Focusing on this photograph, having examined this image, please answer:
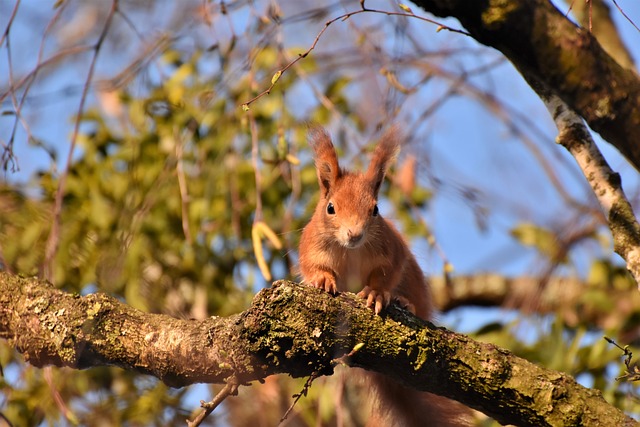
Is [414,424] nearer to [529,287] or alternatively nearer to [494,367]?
[494,367]

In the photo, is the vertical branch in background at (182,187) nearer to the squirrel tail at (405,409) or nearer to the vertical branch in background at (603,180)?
the squirrel tail at (405,409)

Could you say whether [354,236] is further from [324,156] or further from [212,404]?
[212,404]

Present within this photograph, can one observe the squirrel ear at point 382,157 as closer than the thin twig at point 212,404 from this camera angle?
No

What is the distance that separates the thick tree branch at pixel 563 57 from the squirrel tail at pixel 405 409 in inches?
40.8

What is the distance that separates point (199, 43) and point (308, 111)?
552 millimetres

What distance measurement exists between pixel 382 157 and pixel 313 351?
3.01 ft

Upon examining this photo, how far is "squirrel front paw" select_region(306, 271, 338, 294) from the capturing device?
2166 mm

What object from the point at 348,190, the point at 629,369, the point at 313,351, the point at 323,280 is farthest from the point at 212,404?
the point at 348,190

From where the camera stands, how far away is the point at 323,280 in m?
2.23

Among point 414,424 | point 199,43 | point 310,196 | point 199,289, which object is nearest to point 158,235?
point 199,289

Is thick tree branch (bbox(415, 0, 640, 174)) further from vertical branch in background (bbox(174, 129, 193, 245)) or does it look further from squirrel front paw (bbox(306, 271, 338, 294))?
vertical branch in background (bbox(174, 129, 193, 245))

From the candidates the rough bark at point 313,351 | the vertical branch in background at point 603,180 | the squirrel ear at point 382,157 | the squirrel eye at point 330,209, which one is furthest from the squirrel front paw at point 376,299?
the vertical branch in background at point 603,180

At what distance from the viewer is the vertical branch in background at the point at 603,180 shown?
1.72m

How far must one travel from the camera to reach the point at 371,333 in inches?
64.6
